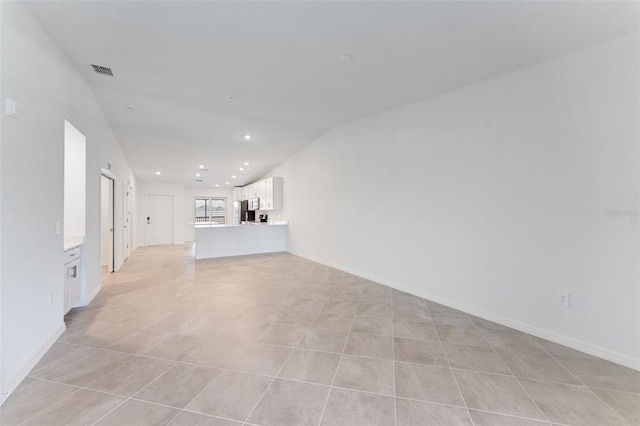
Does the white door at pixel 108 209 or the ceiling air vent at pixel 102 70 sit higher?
the ceiling air vent at pixel 102 70

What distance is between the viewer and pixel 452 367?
2.16 m

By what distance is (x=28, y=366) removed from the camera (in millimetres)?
2053

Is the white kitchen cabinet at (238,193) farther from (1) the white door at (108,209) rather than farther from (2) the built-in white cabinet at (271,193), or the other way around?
(1) the white door at (108,209)

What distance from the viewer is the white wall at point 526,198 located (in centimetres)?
227

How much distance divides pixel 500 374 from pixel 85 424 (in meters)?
2.75

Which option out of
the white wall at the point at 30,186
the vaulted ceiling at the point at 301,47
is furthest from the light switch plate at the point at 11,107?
the vaulted ceiling at the point at 301,47

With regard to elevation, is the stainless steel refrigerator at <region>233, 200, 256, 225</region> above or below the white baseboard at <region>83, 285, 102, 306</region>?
above

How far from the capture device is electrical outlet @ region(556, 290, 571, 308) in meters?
2.52

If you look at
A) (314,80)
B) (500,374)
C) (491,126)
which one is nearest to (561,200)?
(491,126)

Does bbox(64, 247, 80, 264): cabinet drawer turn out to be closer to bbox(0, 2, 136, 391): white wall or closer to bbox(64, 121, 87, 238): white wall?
bbox(64, 121, 87, 238): white wall

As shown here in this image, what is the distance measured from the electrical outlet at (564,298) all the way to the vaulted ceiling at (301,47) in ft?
7.27

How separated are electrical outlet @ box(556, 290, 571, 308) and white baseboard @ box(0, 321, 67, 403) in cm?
437

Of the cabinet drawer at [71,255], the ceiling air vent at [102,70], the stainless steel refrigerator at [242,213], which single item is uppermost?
the ceiling air vent at [102,70]

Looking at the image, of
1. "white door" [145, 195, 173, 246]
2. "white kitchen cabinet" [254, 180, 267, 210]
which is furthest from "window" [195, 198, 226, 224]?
"white kitchen cabinet" [254, 180, 267, 210]
